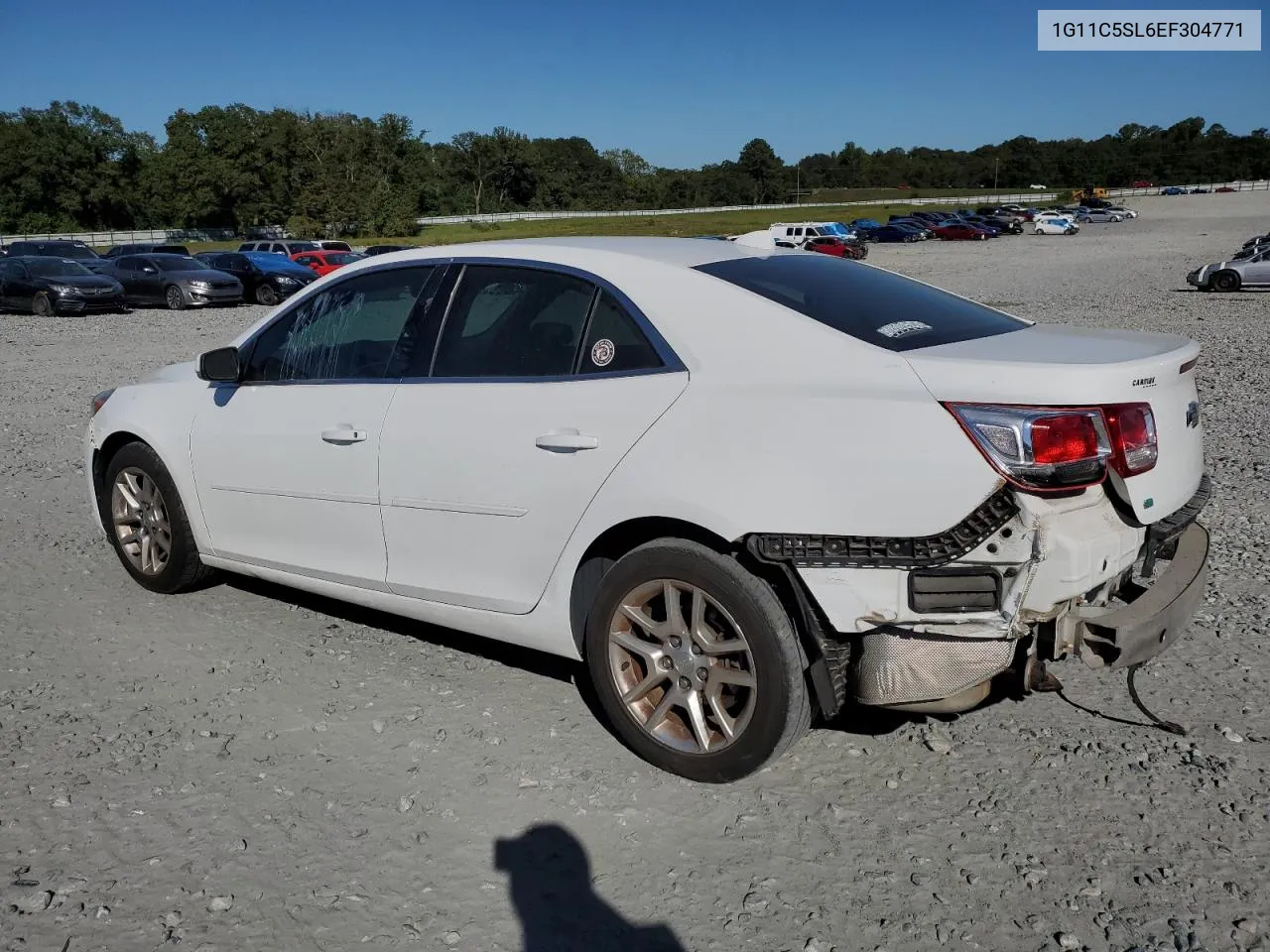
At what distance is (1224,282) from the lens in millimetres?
25219

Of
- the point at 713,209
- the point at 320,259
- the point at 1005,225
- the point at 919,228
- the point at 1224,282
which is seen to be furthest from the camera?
the point at 713,209

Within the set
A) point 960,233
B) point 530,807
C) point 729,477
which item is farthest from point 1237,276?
point 960,233

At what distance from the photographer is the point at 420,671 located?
449cm

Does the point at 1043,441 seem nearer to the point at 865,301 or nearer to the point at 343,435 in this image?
the point at 865,301

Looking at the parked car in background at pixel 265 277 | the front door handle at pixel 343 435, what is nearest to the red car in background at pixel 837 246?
the parked car in background at pixel 265 277

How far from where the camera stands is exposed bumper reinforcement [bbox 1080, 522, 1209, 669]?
3.16m

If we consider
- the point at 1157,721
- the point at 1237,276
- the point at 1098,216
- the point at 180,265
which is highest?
the point at 1098,216

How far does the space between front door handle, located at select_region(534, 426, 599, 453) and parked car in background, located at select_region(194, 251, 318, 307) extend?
84.8 ft

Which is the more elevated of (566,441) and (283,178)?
(283,178)

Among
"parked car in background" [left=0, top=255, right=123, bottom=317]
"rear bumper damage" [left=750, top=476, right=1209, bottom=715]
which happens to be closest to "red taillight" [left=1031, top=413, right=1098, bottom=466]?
"rear bumper damage" [left=750, top=476, right=1209, bottom=715]

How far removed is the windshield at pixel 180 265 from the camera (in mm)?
27328

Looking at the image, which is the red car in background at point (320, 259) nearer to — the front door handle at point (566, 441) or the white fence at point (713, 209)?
the front door handle at point (566, 441)

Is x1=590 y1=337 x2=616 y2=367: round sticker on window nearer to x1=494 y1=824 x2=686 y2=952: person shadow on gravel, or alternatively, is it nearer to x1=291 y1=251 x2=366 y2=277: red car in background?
x1=494 y1=824 x2=686 y2=952: person shadow on gravel

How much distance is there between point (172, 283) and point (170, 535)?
78.9ft
